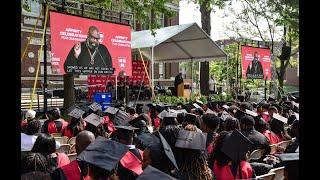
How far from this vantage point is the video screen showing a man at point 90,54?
10257mm

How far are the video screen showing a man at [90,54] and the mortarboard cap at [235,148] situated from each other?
21.6ft

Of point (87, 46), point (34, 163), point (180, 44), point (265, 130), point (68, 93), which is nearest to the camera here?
point (34, 163)

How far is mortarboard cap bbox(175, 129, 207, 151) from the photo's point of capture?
371 centimetres

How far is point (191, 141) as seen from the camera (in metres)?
3.79

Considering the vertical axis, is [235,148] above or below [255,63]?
below

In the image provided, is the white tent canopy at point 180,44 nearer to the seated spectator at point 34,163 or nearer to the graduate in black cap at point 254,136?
the graduate in black cap at point 254,136

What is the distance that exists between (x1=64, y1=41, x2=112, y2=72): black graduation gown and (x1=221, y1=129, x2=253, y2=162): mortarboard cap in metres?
6.58

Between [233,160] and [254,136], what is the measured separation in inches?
55.4

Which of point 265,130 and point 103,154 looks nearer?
point 103,154

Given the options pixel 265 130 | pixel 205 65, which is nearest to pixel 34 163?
pixel 265 130

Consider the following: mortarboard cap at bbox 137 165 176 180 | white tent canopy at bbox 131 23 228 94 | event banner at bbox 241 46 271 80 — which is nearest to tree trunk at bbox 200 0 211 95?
white tent canopy at bbox 131 23 228 94

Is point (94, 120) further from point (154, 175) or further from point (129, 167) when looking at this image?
point (154, 175)

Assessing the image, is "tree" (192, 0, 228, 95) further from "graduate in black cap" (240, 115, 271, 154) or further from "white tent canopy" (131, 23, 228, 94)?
"graduate in black cap" (240, 115, 271, 154)
